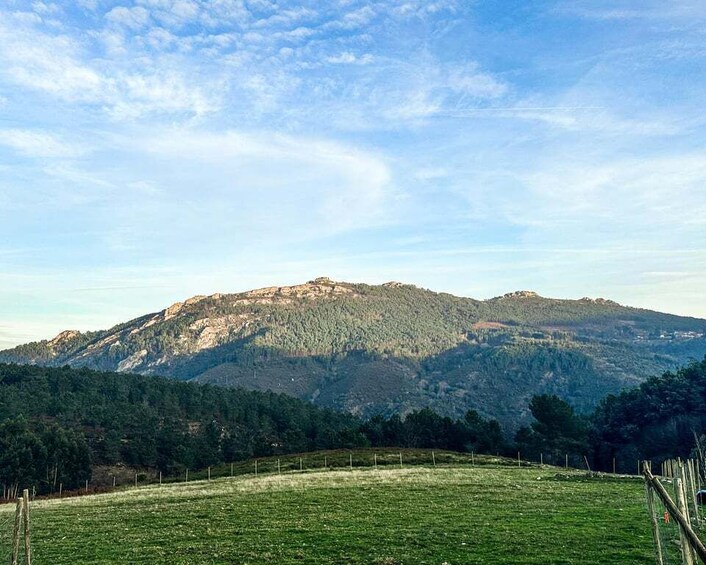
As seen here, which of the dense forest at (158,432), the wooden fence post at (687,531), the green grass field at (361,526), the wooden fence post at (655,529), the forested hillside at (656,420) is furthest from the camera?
the dense forest at (158,432)

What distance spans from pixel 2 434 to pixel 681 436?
455 feet

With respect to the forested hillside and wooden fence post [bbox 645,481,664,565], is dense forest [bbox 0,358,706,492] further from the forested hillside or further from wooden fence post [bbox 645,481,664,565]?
wooden fence post [bbox 645,481,664,565]

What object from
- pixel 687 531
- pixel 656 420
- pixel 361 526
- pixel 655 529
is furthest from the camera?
pixel 656 420

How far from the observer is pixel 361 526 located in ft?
100

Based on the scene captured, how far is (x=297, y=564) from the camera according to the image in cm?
2277

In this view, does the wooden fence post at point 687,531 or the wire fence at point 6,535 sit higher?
the wooden fence post at point 687,531

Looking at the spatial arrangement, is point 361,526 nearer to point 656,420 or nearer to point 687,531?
point 687,531

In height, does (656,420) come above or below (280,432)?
above

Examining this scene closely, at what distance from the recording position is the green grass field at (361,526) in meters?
24.1

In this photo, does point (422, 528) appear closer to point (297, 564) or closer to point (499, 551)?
point (499, 551)

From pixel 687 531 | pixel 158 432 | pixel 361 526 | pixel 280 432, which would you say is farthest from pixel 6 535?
pixel 280 432

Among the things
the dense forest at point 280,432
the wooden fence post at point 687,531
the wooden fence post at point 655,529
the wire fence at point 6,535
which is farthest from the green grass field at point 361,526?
the dense forest at point 280,432

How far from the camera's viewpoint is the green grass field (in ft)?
79.2

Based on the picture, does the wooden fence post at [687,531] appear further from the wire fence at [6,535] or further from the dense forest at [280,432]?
the dense forest at [280,432]
